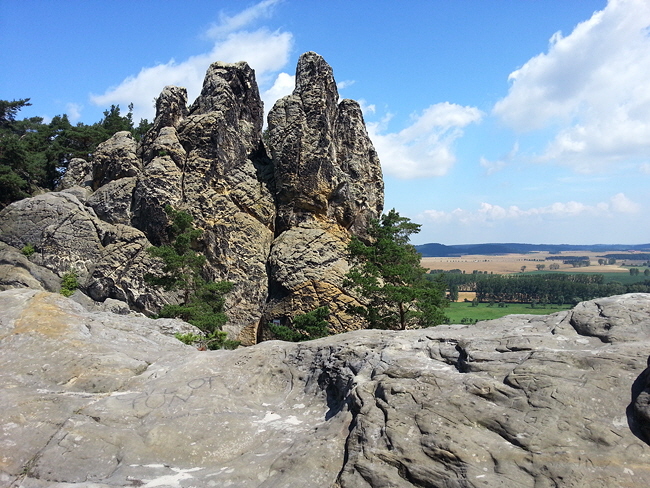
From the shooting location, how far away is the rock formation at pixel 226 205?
3047 centimetres

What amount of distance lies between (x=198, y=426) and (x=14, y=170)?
130 feet

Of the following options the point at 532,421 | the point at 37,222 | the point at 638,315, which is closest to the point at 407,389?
the point at 532,421

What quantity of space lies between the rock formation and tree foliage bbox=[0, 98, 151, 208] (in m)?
3.76

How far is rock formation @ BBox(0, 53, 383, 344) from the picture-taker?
30.5m

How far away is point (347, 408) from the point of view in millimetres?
7426

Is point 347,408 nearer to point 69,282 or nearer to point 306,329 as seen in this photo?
point 306,329

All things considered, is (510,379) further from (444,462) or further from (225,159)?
(225,159)

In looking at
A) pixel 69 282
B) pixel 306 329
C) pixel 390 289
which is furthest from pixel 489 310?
pixel 69 282

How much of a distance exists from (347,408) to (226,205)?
92.2ft

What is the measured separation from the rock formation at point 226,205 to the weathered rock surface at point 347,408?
2078 cm

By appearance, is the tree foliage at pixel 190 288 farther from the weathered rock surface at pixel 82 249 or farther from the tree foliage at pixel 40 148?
the tree foliage at pixel 40 148

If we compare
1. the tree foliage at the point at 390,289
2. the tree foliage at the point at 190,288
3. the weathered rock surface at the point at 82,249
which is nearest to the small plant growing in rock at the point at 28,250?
the weathered rock surface at the point at 82,249

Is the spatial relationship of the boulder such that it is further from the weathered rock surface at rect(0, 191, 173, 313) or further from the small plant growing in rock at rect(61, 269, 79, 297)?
the small plant growing in rock at rect(61, 269, 79, 297)

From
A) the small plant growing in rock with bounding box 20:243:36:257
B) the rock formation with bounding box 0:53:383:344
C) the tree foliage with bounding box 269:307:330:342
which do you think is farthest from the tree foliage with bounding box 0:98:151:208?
the tree foliage with bounding box 269:307:330:342
